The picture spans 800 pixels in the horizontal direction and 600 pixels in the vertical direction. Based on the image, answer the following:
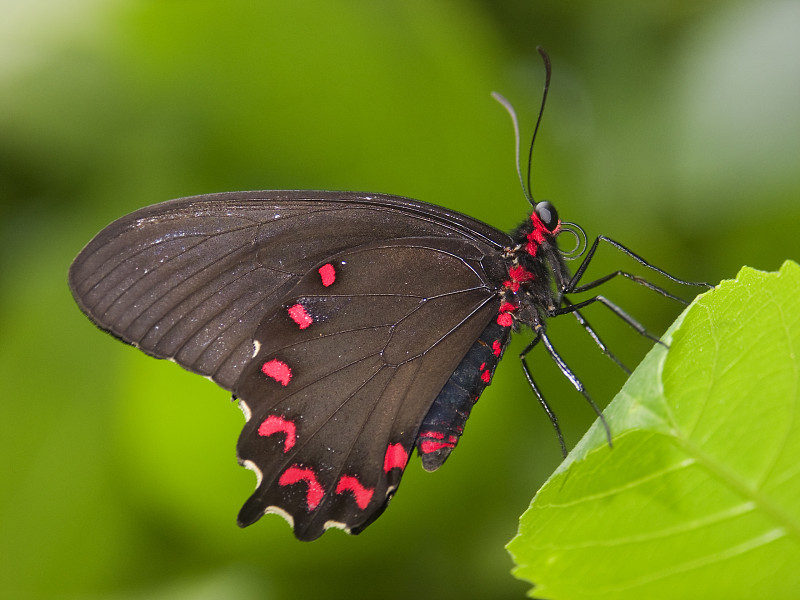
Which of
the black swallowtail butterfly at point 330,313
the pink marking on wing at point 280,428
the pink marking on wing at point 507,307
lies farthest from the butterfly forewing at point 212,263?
the pink marking on wing at point 507,307

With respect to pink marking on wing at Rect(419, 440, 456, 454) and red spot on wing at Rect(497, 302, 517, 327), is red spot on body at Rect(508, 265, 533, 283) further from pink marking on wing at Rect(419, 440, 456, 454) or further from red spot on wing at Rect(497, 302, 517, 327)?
pink marking on wing at Rect(419, 440, 456, 454)

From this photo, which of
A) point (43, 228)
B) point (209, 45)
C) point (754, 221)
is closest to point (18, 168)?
point (43, 228)

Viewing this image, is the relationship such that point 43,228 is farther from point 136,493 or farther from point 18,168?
point 136,493

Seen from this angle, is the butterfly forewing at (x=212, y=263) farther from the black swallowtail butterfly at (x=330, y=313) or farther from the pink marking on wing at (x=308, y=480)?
the pink marking on wing at (x=308, y=480)

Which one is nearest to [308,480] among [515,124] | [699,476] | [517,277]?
[517,277]

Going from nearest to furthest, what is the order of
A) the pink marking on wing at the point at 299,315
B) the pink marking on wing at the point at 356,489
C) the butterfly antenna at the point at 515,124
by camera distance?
the pink marking on wing at the point at 356,489
the pink marking on wing at the point at 299,315
the butterfly antenna at the point at 515,124

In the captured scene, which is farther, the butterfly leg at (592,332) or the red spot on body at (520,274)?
the red spot on body at (520,274)

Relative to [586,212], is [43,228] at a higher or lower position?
lower
